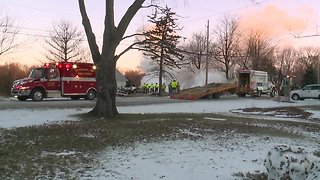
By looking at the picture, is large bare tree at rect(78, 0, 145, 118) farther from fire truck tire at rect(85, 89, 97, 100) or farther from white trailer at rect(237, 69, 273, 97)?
white trailer at rect(237, 69, 273, 97)

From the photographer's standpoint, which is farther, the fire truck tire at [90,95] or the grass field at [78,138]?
the fire truck tire at [90,95]

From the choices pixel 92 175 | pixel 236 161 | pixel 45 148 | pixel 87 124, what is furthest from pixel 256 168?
pixel 87 124

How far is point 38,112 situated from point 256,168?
41.0 ft

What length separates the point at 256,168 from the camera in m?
9.29

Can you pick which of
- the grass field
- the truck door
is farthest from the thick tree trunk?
the truck door

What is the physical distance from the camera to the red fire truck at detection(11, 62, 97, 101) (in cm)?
3036

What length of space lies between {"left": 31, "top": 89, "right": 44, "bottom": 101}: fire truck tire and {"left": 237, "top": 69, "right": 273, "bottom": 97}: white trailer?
22.8 m

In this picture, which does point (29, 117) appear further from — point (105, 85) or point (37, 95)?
point (37, 95)

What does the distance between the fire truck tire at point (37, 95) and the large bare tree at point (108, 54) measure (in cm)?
1272

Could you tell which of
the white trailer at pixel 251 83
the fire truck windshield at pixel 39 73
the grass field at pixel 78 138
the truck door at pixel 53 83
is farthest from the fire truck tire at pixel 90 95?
the white trailer at pixel 251 83

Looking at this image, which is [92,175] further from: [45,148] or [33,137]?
[33,137]

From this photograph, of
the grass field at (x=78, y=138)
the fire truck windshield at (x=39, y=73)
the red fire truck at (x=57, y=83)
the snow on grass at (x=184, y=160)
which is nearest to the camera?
the snow on grass at (x=184, y=160)

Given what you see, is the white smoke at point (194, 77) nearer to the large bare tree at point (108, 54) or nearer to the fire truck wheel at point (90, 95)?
the fire truck wheel at point (90, 95)

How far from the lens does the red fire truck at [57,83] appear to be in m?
30.4
